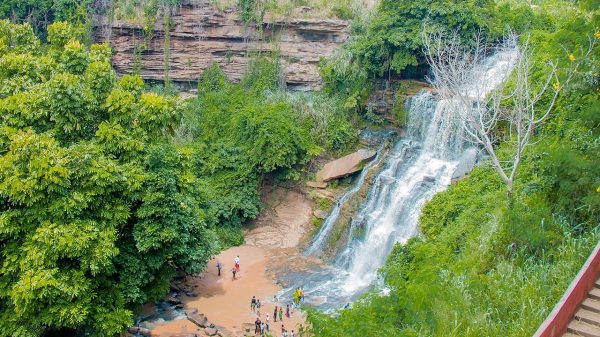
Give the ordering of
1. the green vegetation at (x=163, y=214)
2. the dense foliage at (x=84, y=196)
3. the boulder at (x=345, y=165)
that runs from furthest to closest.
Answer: the boulder at (x=345, y=165) < the dense foliage at (x=84, y=196) < the green vegetation at (x=163, y=214)

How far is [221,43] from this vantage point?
34125mm

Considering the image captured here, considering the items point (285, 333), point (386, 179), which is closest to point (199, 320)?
point (285, 333)

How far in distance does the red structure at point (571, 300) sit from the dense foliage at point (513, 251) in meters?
0.78

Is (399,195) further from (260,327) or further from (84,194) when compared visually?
(84,194)

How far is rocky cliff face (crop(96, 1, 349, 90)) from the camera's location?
3266cm

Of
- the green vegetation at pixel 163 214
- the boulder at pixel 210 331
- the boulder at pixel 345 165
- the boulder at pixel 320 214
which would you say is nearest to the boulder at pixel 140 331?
the green vegetation at pixel 163 214

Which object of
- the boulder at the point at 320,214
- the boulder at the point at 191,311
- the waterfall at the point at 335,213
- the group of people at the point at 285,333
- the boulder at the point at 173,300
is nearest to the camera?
the group of people at the point at 285,333

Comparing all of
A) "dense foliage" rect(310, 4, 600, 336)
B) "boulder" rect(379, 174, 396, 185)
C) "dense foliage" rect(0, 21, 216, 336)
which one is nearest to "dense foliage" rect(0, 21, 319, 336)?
"dense foliage" rect(0, 21, 216, 336)

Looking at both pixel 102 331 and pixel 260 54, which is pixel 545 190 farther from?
pixel 260 54

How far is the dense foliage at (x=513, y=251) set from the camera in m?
10.3

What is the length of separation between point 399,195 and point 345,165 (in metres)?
3.67

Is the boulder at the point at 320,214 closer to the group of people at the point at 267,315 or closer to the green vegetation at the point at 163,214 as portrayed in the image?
the green vegetation at the point at 163,214

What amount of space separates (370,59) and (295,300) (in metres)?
12.5

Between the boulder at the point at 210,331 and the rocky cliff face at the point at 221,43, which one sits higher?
A: the rocky cliff face at the point at 221,43
